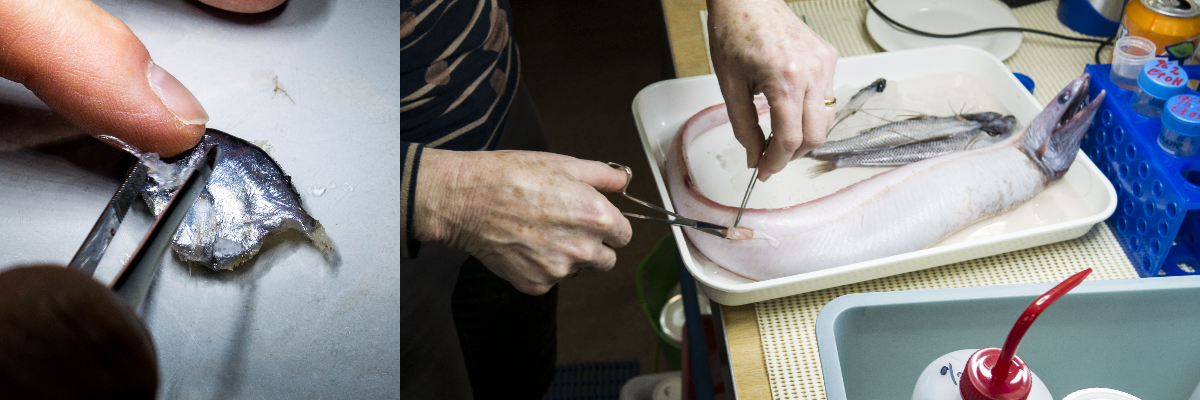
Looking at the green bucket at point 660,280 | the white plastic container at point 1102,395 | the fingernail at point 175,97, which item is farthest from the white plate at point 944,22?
the fingernail at point 175,97

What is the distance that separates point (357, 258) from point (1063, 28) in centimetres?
163

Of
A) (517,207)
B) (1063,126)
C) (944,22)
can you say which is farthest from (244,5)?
(944,22)

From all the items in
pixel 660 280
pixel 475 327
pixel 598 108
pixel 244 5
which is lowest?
pixel 598 108

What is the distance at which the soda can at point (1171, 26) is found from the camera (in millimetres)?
1167

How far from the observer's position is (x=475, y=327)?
153cm

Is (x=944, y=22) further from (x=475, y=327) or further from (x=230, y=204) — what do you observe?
(x=230, y=204)

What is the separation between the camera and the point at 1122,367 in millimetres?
777

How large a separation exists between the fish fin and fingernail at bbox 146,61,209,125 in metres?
1.05

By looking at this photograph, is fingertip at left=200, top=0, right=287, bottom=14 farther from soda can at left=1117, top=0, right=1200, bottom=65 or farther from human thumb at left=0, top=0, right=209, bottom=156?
soda can at left=1117, top=0, right=1200, bottom=65

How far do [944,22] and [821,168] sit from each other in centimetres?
59

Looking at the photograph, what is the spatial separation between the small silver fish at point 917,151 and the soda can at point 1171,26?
0.28m

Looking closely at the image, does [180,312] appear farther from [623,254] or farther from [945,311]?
[623,254]

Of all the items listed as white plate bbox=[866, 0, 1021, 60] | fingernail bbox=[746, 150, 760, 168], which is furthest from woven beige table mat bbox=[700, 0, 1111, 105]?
fingernail bbox=[746, 150, 760, 168]

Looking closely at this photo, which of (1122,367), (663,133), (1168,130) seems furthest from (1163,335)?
(663,133)
